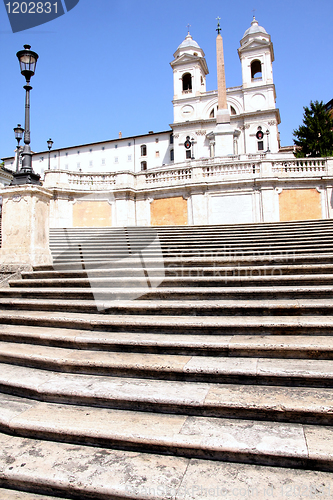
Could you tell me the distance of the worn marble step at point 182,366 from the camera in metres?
3.09

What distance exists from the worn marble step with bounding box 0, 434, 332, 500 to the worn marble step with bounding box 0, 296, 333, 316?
2.26 meters

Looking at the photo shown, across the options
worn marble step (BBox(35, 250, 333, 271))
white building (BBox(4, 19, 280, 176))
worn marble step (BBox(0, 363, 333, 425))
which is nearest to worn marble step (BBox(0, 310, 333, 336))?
worn marble step (BBox(0, 363, 333, 425))

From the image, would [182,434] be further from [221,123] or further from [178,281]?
[221,123]

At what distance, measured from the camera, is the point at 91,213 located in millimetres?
18609

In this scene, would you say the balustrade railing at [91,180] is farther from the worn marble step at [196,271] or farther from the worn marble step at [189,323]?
the worn marble step at [189,323]

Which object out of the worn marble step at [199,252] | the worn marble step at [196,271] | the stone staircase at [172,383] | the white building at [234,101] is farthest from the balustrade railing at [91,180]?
the white building at [234,101]

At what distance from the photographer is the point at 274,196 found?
16.8 meters

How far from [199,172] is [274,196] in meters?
3.96

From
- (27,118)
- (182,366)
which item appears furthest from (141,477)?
(27,118)

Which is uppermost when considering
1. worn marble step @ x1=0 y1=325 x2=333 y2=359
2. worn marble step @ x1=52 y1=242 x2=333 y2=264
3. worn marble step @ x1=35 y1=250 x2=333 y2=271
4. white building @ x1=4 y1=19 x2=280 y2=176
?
white building @ x1=4 y1=19 x2=280 y2=176

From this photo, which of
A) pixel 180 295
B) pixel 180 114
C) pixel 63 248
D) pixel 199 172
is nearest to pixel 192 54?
pixel 180 114

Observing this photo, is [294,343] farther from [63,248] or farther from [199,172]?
[199,172]

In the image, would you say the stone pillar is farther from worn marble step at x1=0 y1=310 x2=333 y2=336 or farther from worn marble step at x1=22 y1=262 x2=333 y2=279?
worn marble step at x1=0 y1=310 x2=333 y2=336

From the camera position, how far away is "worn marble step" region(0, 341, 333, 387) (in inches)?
122
